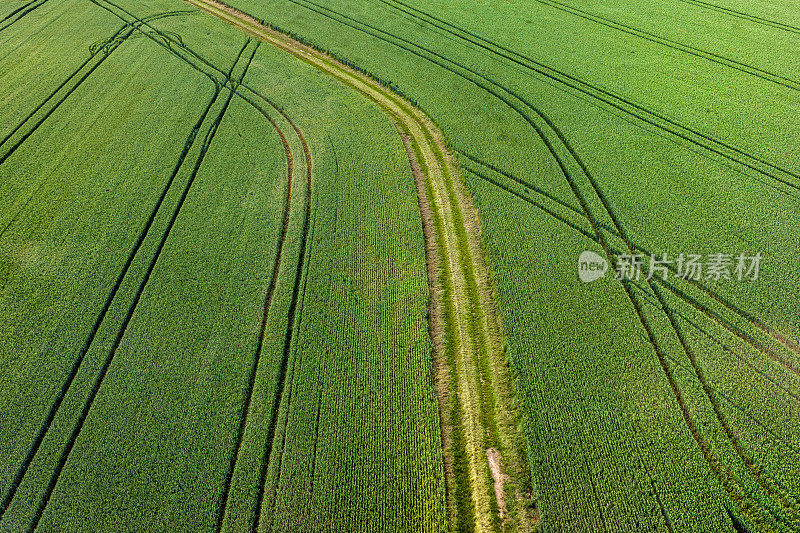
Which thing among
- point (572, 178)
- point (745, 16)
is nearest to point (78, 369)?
point (572, 178)

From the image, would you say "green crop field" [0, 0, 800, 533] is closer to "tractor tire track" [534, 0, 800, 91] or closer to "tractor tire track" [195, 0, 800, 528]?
"tractor tire track" [195, 0, 800, 528]

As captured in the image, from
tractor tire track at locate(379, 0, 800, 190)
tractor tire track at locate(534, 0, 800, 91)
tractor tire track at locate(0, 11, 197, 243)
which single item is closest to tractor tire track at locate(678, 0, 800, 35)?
tractor tire track at locate(534, 0, 800, 91)

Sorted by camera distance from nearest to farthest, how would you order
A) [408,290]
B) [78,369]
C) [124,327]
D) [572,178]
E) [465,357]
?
[78,369] → [465,357] → [124,327] → [408,290] → [572,178]

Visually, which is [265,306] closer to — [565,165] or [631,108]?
[565,165]

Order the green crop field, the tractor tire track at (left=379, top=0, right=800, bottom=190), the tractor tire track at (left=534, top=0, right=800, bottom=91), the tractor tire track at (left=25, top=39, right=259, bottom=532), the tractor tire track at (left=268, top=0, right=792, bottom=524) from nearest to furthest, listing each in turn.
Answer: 1. the green crop field
2. the tractor tire track at (left=25, top=39, right=259, bottom=532)
3. the tractor tire track at (left=268, top=0, right=792, bottom=524)
4. the tractor tire track at (left=379, top=0, right=800, bottom=190)
5. the tractor tire track at (left=534, top=0, right=800, bottom=91)

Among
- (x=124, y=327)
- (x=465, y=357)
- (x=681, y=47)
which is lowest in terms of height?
(x=465, y=357)
